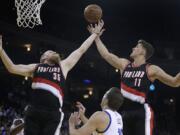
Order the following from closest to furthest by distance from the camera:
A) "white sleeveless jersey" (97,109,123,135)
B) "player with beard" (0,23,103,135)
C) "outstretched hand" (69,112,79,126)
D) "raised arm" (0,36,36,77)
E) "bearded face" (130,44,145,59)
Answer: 1. "outstretched hand" (69,112,79,126)
2. "white sleeveless jersey" (97,109,123,135)
3. "player with beard" (0,23,103,135)
4. "raised arm" (0,36,36,77)
5. "bearded face" (130,44,145,59)

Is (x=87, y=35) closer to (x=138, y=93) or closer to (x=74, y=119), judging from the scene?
(x=138, y=93)

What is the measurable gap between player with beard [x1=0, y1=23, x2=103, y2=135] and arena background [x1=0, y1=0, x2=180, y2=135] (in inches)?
486

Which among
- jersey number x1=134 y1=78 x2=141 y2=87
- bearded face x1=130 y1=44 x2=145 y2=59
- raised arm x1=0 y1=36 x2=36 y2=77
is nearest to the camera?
raised arm x1=0 y1=36 x2=36 y2=77

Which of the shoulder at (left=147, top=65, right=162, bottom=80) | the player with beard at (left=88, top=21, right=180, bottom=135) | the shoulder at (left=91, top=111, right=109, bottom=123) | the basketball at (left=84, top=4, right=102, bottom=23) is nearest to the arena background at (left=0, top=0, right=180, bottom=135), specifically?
the basketball at (left=84, top=4, right=102, bottom=23)

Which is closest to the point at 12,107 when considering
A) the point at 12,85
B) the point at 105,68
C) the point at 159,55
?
the point at 12,85

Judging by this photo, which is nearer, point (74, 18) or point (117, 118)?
point (117, 118)

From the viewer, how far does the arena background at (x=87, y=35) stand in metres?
20.4

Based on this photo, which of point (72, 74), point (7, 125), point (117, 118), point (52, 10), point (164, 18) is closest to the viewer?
point (117, 118)

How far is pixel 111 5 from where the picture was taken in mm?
21188

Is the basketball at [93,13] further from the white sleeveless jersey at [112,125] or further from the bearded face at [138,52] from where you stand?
the white sleeveless jersey at [112,125]

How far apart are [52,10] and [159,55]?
5.95 m

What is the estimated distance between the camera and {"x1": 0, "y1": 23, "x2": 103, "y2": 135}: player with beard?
20.0 ft

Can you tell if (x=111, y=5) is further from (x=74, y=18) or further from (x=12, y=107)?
(x=12, y=107)

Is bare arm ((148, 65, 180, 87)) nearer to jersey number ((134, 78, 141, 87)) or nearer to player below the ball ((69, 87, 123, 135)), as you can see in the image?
jersey number ((134, 78, 141, 87))
